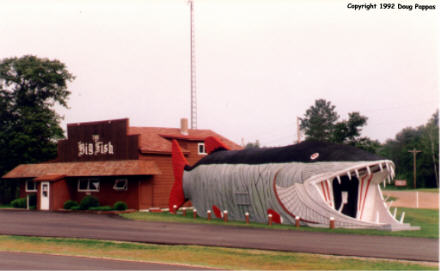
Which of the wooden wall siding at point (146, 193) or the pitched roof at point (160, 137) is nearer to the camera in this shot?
the wooden wall siding at point (146, 193)

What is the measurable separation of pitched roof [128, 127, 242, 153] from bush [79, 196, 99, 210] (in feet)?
15.9

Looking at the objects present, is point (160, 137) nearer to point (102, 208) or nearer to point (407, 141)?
point (102, 208)

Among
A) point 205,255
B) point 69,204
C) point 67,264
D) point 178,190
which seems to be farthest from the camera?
point 69,204

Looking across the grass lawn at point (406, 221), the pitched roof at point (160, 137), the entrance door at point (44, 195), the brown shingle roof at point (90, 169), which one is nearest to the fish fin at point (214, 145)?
the brown shingle roof at point (90, 169)

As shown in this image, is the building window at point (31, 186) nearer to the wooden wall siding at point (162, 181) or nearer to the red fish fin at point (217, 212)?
the wooden wall siding at point (162, 181)

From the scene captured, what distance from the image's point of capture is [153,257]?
17844mm

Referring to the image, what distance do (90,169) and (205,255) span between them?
2444 cm

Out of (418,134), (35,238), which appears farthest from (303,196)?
(418,134)

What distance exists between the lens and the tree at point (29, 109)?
166 ft

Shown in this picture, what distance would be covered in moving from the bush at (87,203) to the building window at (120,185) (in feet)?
5.59

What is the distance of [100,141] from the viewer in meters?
42.4

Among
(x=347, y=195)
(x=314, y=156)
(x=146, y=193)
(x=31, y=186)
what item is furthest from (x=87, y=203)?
(x=347, y=195)

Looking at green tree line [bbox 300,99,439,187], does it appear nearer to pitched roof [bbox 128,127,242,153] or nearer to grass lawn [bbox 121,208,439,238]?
pitched roof [bbox 128,127,242,153]

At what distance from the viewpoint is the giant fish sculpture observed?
27375 mm
